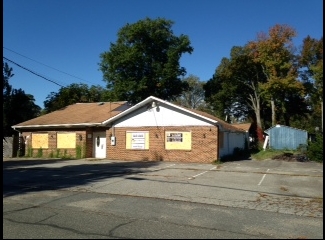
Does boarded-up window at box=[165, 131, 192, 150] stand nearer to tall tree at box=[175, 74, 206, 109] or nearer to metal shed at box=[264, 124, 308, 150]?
metal shed at box=[264, 124, 308, 150]

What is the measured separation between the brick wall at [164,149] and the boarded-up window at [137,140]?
0.90 ft

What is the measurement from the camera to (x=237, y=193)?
37.2ft

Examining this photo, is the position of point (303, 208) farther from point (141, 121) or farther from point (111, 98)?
point (111, 98)

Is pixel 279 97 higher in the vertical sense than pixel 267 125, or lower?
higher

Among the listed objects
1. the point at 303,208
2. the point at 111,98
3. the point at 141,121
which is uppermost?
the point at 111,98

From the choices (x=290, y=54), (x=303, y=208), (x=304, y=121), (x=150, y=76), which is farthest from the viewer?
(x=304, y=121)

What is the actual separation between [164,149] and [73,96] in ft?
88.6

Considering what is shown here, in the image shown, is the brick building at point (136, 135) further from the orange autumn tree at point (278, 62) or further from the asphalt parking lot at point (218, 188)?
the orange autumn tree at point (278, 62)

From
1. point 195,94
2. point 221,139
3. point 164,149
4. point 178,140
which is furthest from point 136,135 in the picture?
point 195,94

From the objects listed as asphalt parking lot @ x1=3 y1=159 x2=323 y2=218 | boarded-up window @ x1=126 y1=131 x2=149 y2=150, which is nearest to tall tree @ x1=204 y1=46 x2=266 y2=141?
boarded-up window @ x1=126 y1=131 x2=149 y2=150

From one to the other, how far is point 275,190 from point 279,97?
3492cm

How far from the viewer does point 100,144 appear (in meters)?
28.2

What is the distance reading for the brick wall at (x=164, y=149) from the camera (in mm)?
23844

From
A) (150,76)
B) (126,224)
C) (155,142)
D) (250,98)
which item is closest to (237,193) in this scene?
(126,224)
